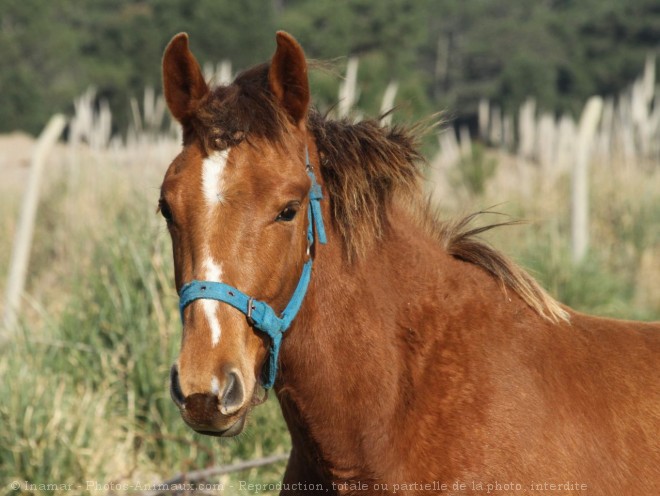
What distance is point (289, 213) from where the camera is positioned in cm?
274

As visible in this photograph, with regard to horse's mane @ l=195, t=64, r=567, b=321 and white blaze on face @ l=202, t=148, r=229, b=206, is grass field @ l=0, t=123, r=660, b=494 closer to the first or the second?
horse's mane @ l=195, t=64, r=567, b=321

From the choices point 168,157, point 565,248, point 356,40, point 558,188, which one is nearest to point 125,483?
point 168,157

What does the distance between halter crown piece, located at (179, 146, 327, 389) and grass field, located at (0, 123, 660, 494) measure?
795 mm

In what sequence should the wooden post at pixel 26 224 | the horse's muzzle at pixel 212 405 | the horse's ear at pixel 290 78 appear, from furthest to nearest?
the wooden post at pixel 26 224 < the horse's ear at pixel 290 78 < the horse's muzzle at pixel 212 405

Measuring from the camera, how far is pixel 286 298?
279 centimetres

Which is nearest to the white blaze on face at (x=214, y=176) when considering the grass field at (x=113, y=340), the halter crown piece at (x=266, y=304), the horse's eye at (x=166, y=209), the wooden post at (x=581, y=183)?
the horse's eye at (x=166, y=209)

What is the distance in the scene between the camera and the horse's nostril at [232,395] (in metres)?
2.45

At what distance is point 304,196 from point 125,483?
3.09 meters

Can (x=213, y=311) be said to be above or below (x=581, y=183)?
above

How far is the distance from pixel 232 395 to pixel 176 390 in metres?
0.16

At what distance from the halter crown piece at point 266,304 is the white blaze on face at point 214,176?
27 centimetres

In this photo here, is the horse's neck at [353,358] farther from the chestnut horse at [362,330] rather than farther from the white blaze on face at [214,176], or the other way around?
the white blaze on face at [214,176]

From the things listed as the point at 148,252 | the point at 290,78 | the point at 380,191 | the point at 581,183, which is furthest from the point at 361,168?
the point at 581,183

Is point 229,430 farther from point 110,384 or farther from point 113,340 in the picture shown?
point 113,340
